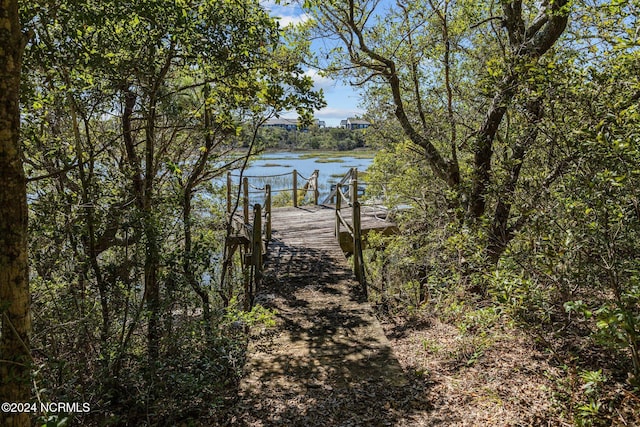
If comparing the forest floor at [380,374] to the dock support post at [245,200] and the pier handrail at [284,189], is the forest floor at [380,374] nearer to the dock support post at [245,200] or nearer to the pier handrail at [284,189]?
the dock support post at [245,200]

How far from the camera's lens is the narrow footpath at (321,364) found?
126 inches

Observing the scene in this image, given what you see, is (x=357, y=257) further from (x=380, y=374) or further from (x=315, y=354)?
(x=380, y=374)

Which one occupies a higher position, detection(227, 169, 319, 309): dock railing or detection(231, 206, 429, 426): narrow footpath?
detection(227, 169, 319, 309): dock railing

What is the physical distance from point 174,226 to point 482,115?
4.83m

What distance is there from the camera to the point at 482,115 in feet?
20.3

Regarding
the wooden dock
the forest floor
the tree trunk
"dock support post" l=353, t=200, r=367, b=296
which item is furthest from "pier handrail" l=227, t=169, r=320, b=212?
the tree trunk

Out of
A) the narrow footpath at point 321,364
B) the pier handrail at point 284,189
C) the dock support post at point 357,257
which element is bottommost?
the narrow footpath at point 321,364

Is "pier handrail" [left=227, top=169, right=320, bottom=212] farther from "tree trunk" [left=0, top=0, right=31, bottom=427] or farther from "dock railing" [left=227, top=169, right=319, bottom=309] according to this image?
"tree trunk" [left=0, top=0, right=31, bottom=427]

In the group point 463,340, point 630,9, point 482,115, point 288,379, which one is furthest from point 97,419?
point 482,115

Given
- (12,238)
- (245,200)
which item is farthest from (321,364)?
(245,200)

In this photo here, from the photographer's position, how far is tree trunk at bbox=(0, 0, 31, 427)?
1.89 m

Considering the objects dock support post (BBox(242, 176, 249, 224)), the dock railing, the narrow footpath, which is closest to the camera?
the narrow footpath

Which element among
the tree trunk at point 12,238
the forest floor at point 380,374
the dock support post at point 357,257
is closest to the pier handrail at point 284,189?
the dock support post at point 357,257

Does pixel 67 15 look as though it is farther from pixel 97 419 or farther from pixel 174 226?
pixel 97 419
